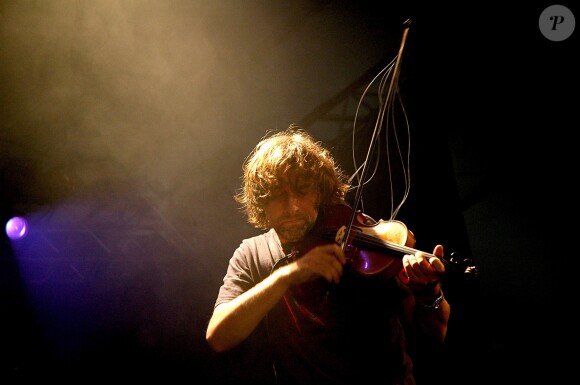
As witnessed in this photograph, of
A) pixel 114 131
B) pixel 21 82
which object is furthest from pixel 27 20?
pixel 114 131

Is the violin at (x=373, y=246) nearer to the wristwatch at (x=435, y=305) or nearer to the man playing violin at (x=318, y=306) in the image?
the man playing violin at (x=318, y=306)

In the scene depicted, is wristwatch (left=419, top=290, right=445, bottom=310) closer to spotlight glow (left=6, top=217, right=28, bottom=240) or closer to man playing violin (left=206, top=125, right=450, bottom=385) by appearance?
man playing violin (left=206, top=125, right=450, bottom=385)

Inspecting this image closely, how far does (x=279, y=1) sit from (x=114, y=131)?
286 centimetres

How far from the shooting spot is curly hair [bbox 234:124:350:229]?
219 centimetres

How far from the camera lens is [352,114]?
15.0 feet

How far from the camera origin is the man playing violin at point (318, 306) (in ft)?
4.94

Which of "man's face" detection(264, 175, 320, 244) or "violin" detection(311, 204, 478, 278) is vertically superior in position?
"man's face" detection(264, 175, 320, 244)

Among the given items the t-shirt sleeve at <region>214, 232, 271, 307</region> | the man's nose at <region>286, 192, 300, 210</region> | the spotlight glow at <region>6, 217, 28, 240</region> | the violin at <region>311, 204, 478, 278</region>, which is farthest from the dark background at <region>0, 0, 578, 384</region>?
the t-shirt sleeve at <region>214, 232, 271, 307</region>

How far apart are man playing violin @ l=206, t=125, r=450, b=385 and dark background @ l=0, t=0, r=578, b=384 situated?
0.28 metres

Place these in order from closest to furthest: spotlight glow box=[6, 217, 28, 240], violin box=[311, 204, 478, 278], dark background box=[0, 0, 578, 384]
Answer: violin box=[311, 204, 478, 278], dark background box=[0, 0, 578, 384], spotlight glow box=[6, 217, 28, 240]

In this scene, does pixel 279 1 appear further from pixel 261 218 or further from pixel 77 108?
pixel 77 108

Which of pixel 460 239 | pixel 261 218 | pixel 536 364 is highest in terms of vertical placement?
pixel 261 218

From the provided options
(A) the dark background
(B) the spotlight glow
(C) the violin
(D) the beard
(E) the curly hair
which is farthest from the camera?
(B) the spotlight glow

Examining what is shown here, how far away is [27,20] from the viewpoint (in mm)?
2992
